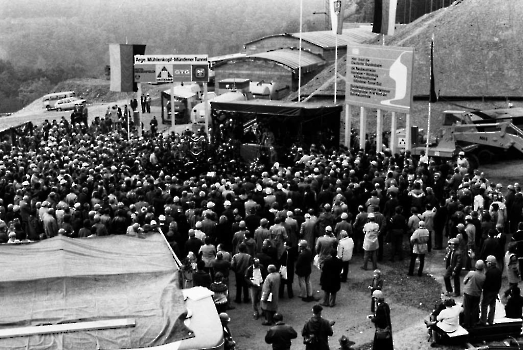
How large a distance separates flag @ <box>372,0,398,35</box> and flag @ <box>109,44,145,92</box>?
10.3 meters

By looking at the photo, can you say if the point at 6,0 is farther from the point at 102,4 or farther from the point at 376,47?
the point at 376,47

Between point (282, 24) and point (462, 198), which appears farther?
point (282, 24)

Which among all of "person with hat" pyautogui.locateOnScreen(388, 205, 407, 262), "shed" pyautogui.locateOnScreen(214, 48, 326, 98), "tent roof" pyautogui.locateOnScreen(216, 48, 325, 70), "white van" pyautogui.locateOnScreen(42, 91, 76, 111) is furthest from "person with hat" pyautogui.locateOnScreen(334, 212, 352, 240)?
"white van" pyautogui.locateOnScreen(42, 91, 76, 111)

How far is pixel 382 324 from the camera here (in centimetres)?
1273

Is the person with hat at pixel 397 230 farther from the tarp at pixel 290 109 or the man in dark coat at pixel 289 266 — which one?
the tarp at pixel 290 109

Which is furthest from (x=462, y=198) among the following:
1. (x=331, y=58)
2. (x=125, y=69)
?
(x=331, y=58)

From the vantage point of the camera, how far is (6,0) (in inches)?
4432

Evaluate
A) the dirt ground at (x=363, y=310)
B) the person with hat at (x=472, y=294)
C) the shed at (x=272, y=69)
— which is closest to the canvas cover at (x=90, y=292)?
the dirt ground at (x=363, y=310)

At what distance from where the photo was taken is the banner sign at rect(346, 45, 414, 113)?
24969 mm

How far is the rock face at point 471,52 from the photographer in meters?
39.4

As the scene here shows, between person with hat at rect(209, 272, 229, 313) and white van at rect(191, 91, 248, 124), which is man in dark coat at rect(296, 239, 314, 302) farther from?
white van at rect(191, 91, 248, 124)

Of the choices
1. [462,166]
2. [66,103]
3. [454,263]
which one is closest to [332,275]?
[454,263]

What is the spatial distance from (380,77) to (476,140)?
519cm

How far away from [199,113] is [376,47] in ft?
43.1
